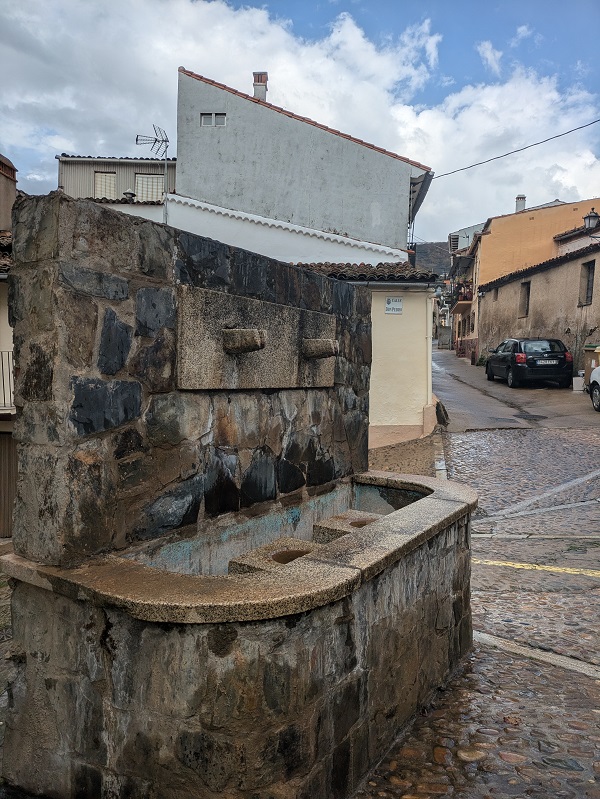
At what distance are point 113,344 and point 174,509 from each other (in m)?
0.84

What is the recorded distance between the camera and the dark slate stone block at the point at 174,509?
109 inches

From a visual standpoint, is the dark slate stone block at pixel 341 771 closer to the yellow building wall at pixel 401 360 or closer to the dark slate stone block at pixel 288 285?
the dark slate stone block at pixel 288 285

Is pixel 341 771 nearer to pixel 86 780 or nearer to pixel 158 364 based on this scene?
pixel 86 780

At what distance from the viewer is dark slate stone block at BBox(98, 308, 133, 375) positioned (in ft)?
8.16

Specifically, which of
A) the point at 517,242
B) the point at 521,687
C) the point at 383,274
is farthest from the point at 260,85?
the point at 521,687

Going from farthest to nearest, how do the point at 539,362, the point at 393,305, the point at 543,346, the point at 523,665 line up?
the point at 543,346 → the point at 539,362 → the point at 393,305 → the point at 523,665

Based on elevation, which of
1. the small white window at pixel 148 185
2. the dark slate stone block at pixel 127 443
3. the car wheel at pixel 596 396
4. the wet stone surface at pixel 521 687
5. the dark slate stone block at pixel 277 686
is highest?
the small white window at pixel 148 185

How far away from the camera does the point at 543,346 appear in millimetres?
17906

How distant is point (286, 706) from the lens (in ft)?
7.07

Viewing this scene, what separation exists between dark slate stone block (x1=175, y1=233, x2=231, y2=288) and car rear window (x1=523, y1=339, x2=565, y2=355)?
16.4 metres

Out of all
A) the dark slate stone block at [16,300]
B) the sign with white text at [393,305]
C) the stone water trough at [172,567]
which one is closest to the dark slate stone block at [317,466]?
the stone water trough at [172,567]

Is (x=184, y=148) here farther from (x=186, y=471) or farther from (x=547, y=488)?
(x=186, y=471)

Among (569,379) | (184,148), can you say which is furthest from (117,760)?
(569,379)

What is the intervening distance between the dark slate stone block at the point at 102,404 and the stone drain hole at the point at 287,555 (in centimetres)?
109
